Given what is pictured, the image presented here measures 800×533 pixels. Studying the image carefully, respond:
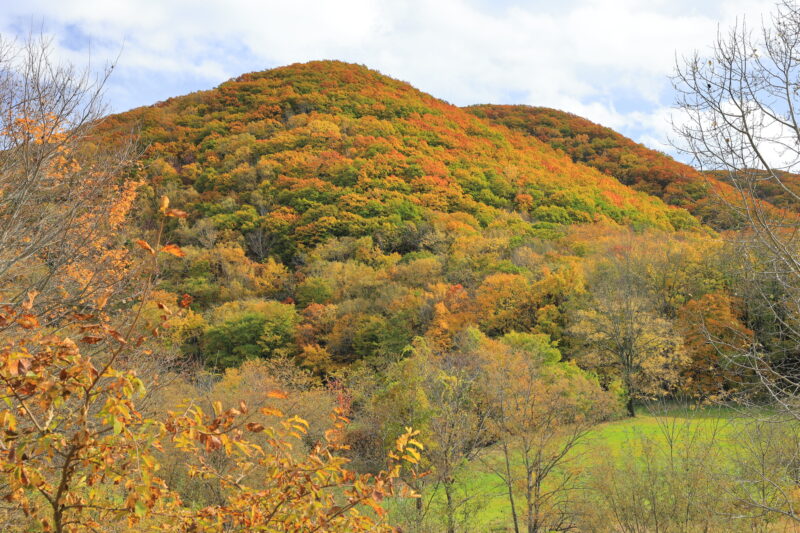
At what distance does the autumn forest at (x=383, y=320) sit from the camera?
2725 millimetres

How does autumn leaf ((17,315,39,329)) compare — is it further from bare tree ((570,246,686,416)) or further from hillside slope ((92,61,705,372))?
bare tree ((570,246,686,416))

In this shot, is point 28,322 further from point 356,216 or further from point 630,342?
point 356,216

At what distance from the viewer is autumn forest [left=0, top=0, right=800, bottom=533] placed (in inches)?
107

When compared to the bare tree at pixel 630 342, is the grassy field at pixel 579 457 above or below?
Answer: below

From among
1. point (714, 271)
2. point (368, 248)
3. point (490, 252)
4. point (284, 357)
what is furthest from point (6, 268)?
point (368, 248)

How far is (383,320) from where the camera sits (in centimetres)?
3142

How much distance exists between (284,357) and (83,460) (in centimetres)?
3007

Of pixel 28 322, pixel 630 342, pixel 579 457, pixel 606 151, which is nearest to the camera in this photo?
pixel 28 322

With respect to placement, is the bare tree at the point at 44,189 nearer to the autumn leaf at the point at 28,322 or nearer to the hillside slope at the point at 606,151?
the autumn leaf at the point at 28,322

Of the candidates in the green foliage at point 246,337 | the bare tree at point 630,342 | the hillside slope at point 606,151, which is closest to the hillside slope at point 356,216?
the green foliage at point 246,337

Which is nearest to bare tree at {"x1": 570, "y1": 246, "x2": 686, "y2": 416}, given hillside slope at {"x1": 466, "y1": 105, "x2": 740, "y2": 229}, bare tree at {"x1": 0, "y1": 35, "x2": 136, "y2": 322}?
bare tree at {"x1": 0, "y1": 35, "x2": 136, "y2": 322}

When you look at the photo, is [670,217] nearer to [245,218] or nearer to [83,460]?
[245,218]

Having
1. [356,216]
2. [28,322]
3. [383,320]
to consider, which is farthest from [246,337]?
[28,322]

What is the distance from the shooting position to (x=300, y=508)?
2748 mm
